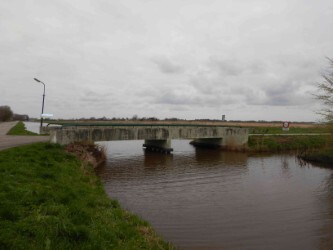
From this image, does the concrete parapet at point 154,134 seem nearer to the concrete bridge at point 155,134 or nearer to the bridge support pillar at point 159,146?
the concrete bridge at point 155,134

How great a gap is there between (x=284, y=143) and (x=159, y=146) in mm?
19347

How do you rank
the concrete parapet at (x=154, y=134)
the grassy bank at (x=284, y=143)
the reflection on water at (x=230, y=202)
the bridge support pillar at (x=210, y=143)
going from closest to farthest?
1. the reflection on water at (x=230, y=202)
2. the concrete parapet at (x=154, y=134)
3. the grassy bank at (x=284, y=143)
4. the bridge support pillar at (x=210, y=143)

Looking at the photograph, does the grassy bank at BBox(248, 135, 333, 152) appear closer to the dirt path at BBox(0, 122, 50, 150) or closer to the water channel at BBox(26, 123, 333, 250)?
the water channel at BBox(26, 123, 333, 250)

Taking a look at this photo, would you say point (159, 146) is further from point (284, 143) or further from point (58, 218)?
point (58, 218)

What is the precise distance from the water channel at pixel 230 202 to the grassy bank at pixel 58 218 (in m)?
2.46

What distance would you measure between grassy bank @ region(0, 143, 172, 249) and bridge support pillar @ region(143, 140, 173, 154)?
81.7 ft

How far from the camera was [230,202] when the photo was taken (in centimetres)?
1541

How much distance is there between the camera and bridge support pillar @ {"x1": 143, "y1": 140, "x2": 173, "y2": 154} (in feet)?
122

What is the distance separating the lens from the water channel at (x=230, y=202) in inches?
424

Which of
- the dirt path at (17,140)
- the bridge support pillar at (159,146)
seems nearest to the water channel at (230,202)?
the dirt path at (17,140)

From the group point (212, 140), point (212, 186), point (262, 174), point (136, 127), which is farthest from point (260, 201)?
point (212, 140)

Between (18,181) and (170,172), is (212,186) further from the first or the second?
(18,181)

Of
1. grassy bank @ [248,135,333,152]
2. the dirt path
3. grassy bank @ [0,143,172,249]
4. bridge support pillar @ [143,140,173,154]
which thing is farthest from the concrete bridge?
grassy bank @ [0,143,172,249]

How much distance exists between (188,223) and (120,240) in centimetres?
527
